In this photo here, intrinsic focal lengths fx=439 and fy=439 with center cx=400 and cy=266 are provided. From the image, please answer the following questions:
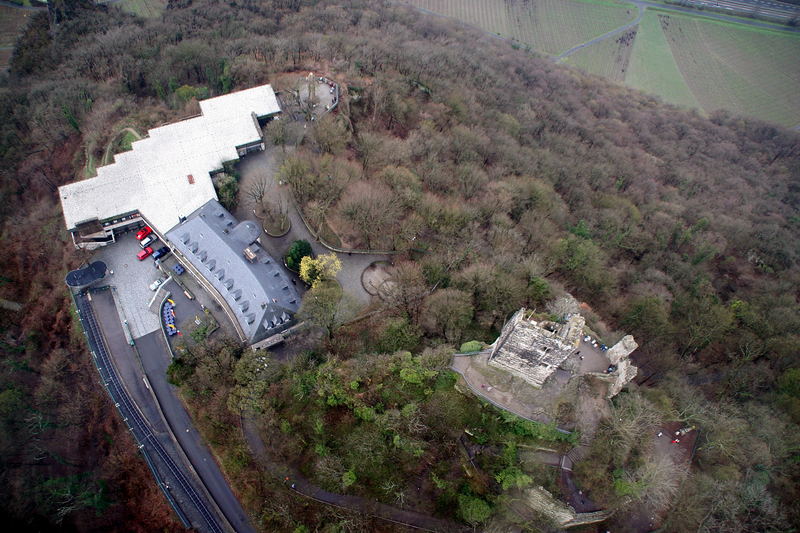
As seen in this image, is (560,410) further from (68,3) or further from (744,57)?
(744,57)

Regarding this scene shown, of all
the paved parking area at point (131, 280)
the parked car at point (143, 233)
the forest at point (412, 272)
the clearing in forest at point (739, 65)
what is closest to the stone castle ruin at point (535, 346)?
the forest at point (412, 272)

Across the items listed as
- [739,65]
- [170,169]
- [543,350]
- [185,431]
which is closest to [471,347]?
[543,350]

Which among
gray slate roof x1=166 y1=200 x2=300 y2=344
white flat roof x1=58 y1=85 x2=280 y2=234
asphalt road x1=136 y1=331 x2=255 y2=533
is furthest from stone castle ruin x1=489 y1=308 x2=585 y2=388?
white flat roof x1=58 y1=85 x2=280 y2=234

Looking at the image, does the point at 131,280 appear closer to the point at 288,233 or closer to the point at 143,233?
the point at 143,233

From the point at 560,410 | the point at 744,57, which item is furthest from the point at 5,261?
the point at 744,57

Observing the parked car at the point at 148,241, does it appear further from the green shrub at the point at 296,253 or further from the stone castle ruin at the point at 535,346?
the stone castle ruin at the point at 535,346

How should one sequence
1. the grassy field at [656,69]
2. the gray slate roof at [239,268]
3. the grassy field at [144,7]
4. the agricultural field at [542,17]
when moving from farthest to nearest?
the agricultural field at [542,17] → the grassy field at [656,69] → the grassy field at [144,7] → the gray slate roof at [239,268]
